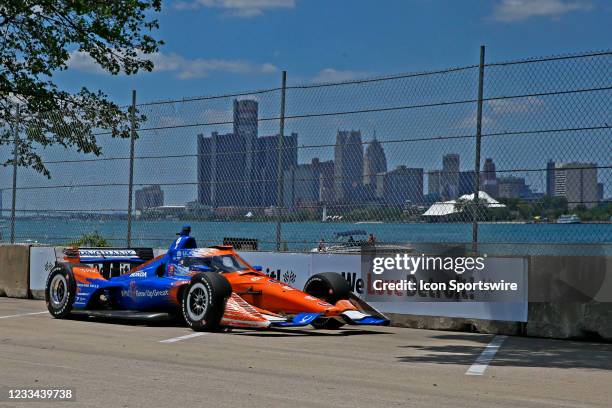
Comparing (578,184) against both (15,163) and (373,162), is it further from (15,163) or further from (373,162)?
(15,163)

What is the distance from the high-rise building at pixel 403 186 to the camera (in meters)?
14.5

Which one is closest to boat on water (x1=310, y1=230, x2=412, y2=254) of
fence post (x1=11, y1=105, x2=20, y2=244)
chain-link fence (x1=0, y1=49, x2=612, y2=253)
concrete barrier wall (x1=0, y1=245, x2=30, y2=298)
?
chain-link fence (x1=0, y1=49, x2=612, y2=253)

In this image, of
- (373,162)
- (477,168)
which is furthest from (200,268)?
(477,168)

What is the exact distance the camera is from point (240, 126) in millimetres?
17250

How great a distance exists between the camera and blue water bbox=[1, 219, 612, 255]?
13.2 metres

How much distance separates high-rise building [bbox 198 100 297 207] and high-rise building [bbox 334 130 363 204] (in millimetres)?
1054

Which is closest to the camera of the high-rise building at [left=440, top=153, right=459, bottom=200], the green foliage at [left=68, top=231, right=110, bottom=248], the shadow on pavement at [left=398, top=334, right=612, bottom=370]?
the shadow on pavement at [left=398, top=334, right=612, bottom=370]

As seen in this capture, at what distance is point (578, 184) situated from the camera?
12977 millimetres

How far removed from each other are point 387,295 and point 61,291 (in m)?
5.23

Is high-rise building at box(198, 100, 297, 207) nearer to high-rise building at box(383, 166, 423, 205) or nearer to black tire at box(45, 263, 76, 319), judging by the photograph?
high-rise building at box(383, 166, 423, 205)

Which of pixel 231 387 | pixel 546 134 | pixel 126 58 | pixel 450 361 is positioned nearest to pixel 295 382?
pixel 231 387

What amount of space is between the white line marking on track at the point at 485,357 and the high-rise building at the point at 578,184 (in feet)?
6.86

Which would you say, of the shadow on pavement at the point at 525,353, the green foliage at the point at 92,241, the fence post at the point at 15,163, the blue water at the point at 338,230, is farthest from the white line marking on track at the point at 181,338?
the fence post at the point at 15,163

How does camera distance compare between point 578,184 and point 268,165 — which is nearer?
point 578,184
